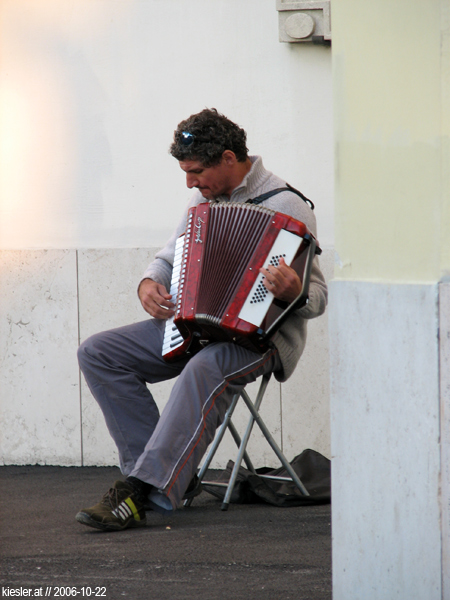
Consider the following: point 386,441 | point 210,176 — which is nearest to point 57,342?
point 210,176

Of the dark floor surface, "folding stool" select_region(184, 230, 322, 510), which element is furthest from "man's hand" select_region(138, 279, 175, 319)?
the dark floor surface

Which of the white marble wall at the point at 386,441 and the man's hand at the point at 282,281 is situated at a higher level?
the man's hand at the point at 282,281

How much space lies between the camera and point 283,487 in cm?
339

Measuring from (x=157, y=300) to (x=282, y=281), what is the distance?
590mm

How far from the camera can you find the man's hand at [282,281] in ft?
9.59

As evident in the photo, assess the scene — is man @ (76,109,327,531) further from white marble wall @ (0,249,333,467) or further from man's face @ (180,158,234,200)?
white marble wall @ (0,249,333,467)

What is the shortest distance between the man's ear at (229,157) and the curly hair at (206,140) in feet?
0.05

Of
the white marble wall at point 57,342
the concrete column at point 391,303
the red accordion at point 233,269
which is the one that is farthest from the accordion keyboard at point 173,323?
the concrete column at point 391,303

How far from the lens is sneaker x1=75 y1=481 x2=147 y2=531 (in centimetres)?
288

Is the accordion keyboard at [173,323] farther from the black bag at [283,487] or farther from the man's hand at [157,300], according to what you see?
the black bag at [283,487]

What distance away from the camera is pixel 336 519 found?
6.53ft

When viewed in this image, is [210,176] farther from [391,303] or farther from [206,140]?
[391,303]

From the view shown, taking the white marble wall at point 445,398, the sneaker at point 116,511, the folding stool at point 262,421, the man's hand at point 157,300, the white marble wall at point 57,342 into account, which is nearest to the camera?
the white marble wall at point 445,398

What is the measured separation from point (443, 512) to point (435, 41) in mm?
973
